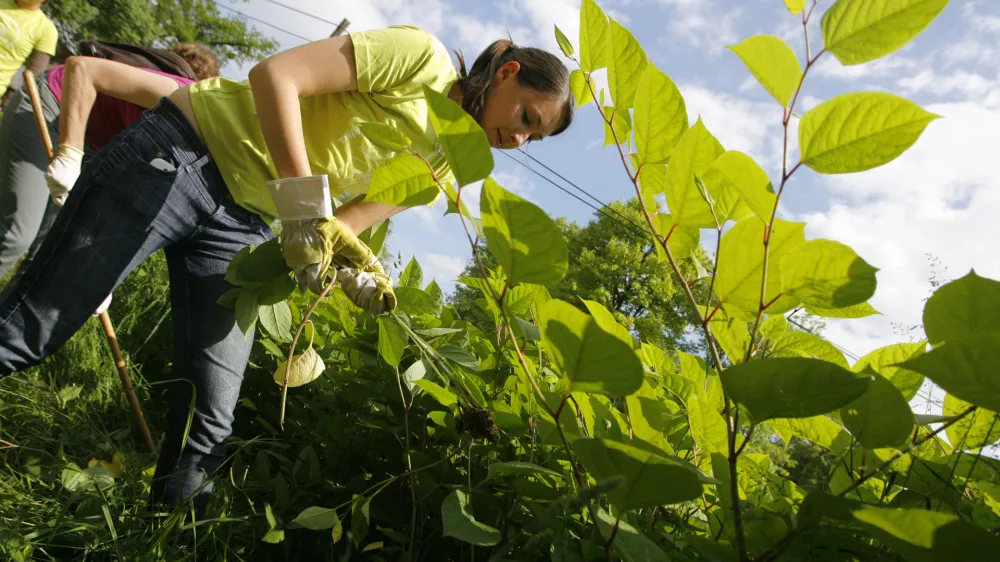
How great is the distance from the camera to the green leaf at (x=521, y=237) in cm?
50

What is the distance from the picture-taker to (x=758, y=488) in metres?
0.81

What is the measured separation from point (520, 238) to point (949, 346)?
0.30 metres

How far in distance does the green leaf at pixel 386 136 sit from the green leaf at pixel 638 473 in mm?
412

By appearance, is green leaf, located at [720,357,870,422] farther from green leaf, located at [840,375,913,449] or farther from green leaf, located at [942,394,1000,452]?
green leaf, located at [942,394,1000,452]

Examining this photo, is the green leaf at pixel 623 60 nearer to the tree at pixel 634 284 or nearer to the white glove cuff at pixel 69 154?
the white glove cuff at pixel 69 154

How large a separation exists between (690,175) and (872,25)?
0.59ft

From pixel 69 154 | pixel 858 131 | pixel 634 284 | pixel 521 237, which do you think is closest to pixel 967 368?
Result: pixel 858 131

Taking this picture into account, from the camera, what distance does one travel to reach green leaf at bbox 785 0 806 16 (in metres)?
0.54

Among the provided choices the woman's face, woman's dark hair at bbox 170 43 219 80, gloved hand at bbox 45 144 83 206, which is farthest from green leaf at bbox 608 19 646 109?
woman's dark hair at bbox 170 43 219 80

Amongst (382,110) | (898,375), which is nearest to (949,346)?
(898,375)

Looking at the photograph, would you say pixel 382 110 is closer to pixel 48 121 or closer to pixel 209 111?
pixel 209 111

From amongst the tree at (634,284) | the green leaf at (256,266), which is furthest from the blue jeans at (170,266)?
the tree at (634,284)

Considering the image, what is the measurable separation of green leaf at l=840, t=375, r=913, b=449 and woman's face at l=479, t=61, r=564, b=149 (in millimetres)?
1265

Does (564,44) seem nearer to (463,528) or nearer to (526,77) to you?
(463,528)
